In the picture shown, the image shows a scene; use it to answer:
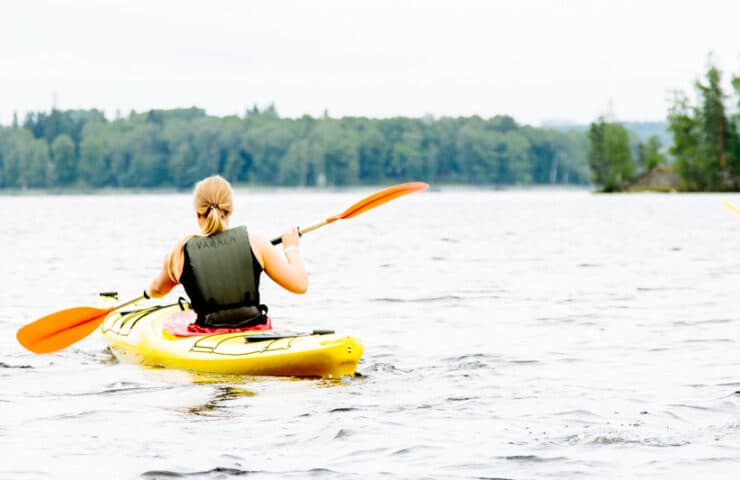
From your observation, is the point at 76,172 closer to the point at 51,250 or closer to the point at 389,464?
the point at 51,250

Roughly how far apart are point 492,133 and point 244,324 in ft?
525

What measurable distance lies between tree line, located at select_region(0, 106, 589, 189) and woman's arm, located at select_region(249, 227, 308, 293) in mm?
142903

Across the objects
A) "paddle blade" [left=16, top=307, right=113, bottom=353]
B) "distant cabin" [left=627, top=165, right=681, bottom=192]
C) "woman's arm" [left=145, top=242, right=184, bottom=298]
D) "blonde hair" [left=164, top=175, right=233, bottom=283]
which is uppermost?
"blonde hair" [left=164, top=175, right=233, bottom=283]

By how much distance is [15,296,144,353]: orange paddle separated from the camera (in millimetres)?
9586

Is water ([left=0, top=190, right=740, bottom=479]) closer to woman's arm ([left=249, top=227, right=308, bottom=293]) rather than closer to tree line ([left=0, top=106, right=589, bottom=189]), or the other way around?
woman's arm ([left=249, top=227, right=308, bottom=293])

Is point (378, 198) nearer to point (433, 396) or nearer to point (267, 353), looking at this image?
point (267, 353)

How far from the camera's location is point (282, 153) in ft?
515

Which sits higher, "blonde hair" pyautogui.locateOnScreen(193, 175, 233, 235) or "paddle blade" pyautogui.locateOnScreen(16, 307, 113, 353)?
"blonde hair" pyautogui.locateOnScreen(193, 175, 233, 235)

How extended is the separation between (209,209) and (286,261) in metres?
0.63

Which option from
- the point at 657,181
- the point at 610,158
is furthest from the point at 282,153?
the point at 657,181

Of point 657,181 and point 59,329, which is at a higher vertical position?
point 59,329

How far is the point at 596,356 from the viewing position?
9961 mm

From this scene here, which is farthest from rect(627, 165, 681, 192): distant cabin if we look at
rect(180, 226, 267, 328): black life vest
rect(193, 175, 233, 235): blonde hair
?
rect(193, 175, 233, 235): blonde hair

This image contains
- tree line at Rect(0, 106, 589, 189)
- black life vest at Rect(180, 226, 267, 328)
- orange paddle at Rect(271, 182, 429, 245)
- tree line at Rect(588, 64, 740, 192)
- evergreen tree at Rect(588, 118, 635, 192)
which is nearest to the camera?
black life vest at Rect(180, 226, 267, 328)
